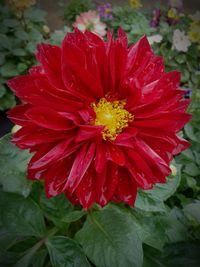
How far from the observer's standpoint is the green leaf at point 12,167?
0.72 m

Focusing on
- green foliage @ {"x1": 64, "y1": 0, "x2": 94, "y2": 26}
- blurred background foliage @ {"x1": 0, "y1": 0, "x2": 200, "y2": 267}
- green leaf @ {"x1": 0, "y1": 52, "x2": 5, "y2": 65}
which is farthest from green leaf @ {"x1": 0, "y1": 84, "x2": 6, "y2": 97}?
blurred background foliage @ {"x1": 0, "y1": 0, "x2": 200, "y2": 267}

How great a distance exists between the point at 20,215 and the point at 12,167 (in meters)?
0.10

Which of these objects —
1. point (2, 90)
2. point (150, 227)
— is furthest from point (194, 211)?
point (2, 90)

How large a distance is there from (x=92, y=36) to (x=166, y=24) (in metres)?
1.43

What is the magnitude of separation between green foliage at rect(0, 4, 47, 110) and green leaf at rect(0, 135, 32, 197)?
90 centimetres

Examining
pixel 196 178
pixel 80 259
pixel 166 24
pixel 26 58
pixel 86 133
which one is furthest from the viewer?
pixel 166 24

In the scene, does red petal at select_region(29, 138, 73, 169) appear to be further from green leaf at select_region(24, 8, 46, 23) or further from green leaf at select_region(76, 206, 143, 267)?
green leaf at select_region(24, 8, 46, 23)

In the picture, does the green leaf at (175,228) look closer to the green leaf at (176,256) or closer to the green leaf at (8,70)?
the green leaf at (176,256)

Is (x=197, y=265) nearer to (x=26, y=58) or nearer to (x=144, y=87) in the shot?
(x=144, y=87)

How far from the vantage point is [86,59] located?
0.58 m

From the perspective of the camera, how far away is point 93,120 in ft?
2.05

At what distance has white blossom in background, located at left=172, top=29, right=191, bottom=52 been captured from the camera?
5.66 feet

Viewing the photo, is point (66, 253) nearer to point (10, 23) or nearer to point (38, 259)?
point (38, 259)

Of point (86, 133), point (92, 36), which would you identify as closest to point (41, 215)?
point (86, 133)
